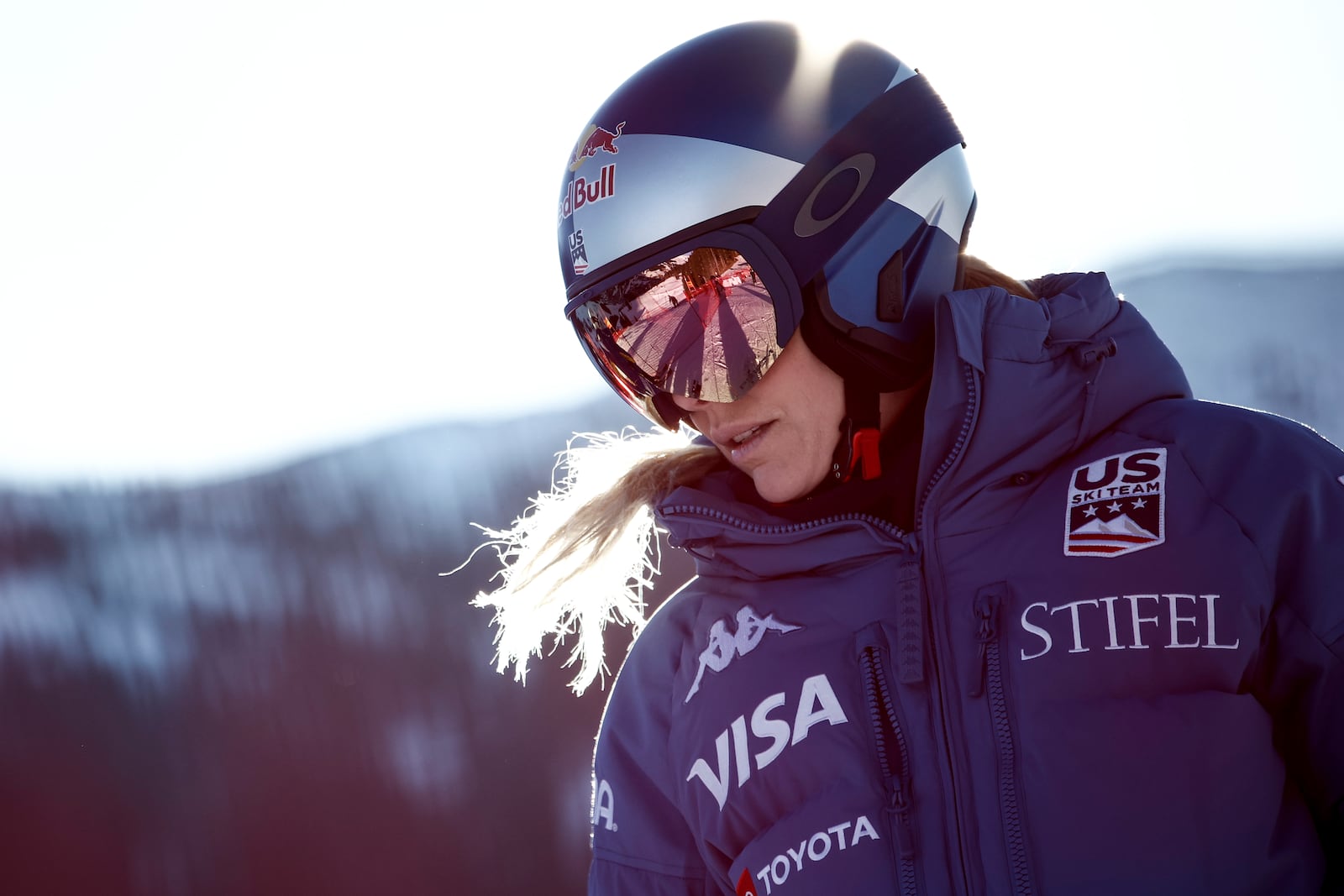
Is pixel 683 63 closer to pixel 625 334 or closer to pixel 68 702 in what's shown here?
pixel 625 334

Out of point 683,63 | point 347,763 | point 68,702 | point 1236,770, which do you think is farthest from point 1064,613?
point 68,702

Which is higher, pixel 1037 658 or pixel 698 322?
pixel 698 322

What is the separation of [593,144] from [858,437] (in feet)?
1.79

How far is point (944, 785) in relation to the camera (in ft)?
3.26

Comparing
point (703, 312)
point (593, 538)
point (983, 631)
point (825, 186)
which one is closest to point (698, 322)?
point (703, 312)

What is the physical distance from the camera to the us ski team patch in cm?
101

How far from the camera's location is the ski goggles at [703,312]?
4.00 ft

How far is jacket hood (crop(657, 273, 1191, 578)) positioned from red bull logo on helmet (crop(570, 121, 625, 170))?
0.50 m

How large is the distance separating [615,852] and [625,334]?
0.69 m

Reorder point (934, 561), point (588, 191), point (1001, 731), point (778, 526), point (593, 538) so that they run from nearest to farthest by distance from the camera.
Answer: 1. point (1001, 731)
2. point (934, 561)
3. point (778, 526)
4. point (588, 191)
5. point (593, 538)

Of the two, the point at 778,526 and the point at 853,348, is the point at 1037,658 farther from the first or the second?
the point at 853,348

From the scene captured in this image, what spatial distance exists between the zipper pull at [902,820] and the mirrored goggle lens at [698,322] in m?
0.50

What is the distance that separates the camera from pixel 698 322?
4.08 feet

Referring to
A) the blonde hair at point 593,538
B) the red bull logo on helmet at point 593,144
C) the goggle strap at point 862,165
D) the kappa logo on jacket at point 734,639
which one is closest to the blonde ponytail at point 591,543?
the blonde hair at point 593,538
